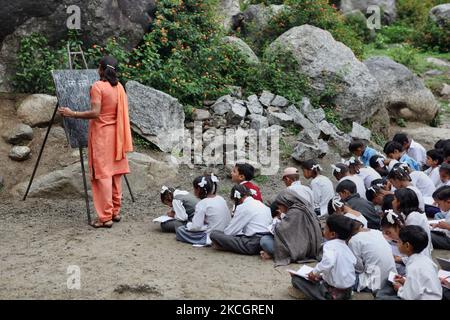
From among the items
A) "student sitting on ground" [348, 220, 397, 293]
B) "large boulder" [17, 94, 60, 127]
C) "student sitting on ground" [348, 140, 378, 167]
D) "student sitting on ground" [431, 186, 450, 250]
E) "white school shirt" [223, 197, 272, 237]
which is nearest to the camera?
"student sitting on ground" [348, 220, 397, 293]

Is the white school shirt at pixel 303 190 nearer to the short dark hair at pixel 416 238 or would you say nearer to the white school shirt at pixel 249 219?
the white school shirt at pixel 249 219

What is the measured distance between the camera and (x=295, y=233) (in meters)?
6.72

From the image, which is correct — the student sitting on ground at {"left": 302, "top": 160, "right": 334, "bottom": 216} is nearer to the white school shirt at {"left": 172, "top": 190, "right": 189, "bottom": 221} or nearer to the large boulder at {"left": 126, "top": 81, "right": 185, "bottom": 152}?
the white school shirt at {"left": 172, "top": 190, "right": 189, "bottom": 221}

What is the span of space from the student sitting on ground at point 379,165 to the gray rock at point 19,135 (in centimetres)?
574

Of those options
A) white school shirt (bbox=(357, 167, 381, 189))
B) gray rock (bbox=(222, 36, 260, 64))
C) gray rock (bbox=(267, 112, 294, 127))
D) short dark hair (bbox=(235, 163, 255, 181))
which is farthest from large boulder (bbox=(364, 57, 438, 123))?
short dark hair (bbox=(235, 163, 255, 181))

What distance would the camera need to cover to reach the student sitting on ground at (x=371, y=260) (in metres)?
5.79

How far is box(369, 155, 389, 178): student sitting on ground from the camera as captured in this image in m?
9.40

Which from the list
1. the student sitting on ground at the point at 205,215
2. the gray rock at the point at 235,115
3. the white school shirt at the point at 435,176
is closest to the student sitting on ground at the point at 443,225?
the white school shirt at the point at 435,176

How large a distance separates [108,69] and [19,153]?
2.75 m

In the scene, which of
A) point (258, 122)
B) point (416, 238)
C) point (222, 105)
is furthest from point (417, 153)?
point (416, 238)

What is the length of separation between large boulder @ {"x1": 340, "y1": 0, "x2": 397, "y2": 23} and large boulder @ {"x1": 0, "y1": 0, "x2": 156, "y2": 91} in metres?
11.9

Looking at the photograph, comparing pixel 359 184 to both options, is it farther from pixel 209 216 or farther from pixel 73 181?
pixel 73 181
